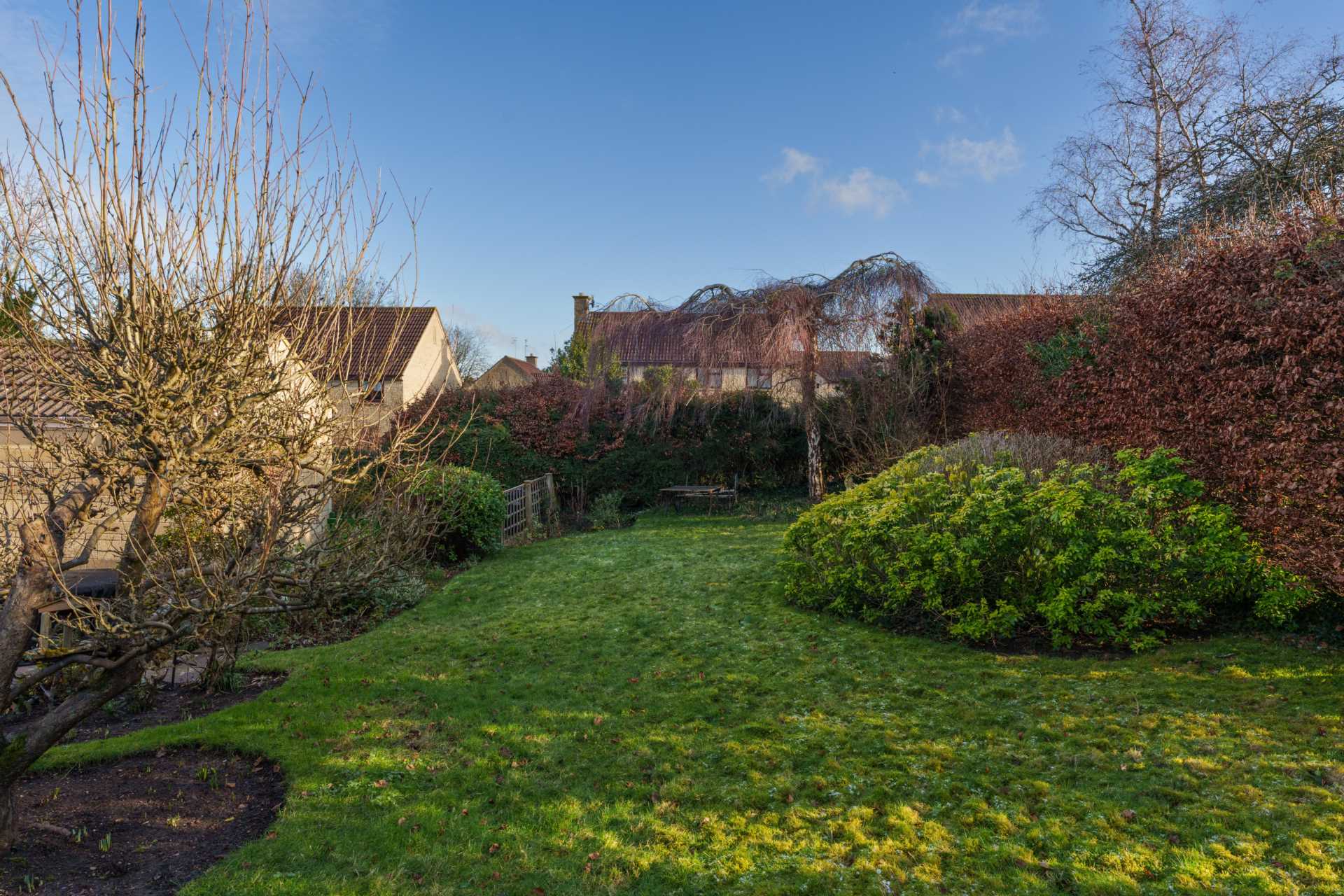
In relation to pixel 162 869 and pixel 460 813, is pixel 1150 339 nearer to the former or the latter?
pixel 460 813

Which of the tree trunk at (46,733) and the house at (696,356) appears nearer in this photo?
the tree trunk at (46,733)

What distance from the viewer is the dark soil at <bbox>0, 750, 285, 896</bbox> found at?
11.8 feet

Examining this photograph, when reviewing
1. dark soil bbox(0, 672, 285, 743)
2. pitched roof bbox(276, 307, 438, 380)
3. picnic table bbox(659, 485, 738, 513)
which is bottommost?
dark soil bbox(0, 672, 285, 743)

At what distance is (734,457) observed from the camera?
A: 17.8 metres

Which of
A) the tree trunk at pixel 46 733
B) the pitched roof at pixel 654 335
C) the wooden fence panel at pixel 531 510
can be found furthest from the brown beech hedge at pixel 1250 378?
the wooden fence panel at pixel 531 510

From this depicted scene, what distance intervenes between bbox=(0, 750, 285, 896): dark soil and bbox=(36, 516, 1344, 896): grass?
18 cm

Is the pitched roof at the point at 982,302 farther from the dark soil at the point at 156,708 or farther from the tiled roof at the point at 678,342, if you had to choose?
the dark soil at the point at 156,708

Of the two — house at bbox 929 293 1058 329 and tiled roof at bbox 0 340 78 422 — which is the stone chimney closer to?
house at bbox 929 293 1058 329

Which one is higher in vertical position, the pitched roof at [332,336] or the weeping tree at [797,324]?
the weeping tree at [797,324]

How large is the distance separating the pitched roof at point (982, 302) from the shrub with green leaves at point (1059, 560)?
26.5ft

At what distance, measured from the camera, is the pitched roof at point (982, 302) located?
49.3 feet

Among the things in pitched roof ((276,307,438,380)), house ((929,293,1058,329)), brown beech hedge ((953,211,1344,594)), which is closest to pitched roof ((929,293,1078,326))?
house ((929,293,1058,329))

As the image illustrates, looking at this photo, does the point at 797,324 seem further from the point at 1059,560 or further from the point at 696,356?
the point at 1059,560

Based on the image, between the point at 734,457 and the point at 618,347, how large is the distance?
4169 millimetres
